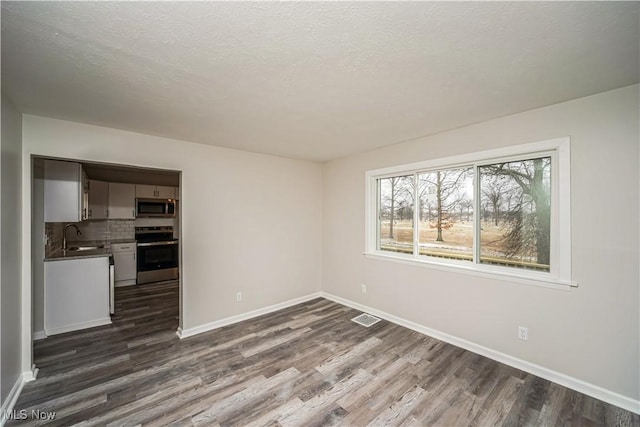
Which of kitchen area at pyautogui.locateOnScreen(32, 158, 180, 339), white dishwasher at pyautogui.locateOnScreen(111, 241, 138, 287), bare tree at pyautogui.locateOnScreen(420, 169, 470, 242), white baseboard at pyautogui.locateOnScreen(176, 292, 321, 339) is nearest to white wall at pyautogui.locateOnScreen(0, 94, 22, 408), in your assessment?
kitchen area at pyautogui.locateOnScreen(32, 158, 180, 339)

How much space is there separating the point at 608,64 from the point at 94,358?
5188mm

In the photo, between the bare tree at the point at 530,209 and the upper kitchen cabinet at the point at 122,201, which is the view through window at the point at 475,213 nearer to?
the bare tree at the point at 530,209

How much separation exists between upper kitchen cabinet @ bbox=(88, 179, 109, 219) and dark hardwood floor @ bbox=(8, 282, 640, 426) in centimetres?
295

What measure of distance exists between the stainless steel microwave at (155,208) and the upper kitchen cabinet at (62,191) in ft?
8.15

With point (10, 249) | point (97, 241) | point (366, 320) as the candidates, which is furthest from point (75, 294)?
point (366, 320)

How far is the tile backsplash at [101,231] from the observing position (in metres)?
4.49

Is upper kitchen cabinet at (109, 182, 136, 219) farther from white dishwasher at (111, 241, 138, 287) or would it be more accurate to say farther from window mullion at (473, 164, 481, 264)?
window mullion at (473, 164, 481, 264)

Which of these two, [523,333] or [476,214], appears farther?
[476,214]

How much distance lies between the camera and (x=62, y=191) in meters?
3.36

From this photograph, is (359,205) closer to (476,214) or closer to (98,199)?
(476,214)

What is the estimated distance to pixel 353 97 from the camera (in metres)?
2.14

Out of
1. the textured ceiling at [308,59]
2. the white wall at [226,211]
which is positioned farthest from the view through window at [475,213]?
the white wall at [226,211]

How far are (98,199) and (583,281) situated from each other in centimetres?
774

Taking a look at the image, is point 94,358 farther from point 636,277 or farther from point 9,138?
point 636,277
